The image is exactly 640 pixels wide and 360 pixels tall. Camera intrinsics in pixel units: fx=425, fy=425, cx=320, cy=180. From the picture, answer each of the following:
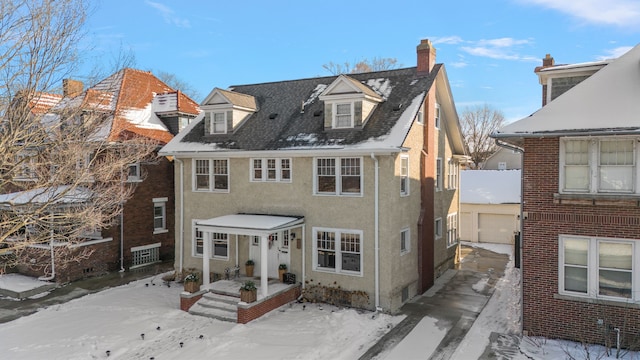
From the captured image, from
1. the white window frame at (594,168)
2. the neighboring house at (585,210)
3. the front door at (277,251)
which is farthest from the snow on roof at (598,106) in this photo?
the front door at (277,251)

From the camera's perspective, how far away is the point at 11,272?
20453 mm

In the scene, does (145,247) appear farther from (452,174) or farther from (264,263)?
(452,174)

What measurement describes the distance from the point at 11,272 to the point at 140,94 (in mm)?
11009

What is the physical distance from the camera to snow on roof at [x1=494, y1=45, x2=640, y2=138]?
11.3 meters

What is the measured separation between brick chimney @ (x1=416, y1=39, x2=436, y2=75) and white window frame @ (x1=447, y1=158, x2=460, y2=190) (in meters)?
5.87

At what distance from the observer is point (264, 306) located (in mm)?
14805

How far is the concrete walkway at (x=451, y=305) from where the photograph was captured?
492 inches

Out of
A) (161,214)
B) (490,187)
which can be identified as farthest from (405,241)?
(490,187)

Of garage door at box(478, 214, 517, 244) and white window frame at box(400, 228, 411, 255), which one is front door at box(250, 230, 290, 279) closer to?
white window frame at box(400, 228, 411, 255)

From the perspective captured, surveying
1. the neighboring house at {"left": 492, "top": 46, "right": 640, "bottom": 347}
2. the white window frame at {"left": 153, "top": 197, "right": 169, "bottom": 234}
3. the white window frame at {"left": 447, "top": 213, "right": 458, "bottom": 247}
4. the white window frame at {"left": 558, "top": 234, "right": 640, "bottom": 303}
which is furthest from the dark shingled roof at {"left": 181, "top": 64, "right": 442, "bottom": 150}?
the white window frame at {"left": 447, "top": 213, "right": 458, "bottom": 247}

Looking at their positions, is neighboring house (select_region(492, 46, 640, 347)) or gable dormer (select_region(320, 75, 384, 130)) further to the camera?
gable dormer (select_region(320, 75, 384, 130))

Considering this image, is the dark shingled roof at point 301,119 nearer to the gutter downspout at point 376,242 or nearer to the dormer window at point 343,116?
the dormer window at point 343,116

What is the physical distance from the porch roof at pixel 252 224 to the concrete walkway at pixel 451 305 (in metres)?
→ 5.13

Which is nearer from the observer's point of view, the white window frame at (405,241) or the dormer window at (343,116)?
the white window frame at (405,241)
